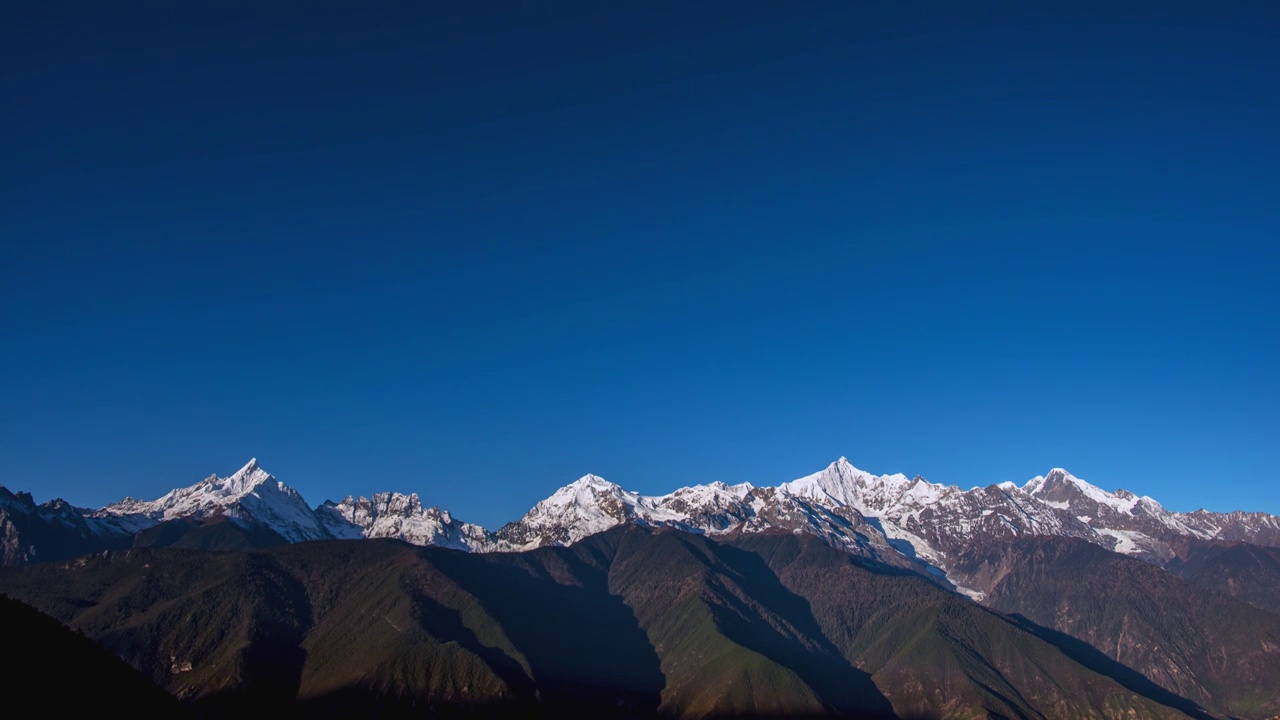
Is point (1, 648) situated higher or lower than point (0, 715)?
higher

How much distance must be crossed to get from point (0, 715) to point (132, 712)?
32.1 meters

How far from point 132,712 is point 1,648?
3023 cm

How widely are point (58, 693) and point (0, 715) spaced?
1833cm

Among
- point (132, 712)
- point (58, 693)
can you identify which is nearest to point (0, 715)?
point (58, 693)

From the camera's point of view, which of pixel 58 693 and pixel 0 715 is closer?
pixel 0 715

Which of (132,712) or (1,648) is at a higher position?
(1,648)

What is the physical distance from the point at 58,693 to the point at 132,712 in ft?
54.7

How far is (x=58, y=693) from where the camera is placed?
619 ft

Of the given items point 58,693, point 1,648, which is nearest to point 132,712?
point 58,693

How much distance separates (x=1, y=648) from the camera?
622ft

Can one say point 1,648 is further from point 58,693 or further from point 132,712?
point 132,712

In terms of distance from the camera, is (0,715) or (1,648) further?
(1,648)

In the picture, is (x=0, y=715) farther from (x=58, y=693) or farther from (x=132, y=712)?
(x=132, y=712)
